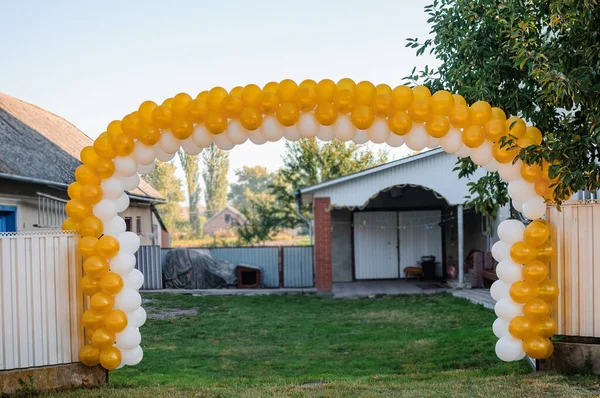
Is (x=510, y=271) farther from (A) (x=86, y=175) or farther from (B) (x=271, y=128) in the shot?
(A) (x=86, y=175)

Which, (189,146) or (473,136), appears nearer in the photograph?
(473,136)

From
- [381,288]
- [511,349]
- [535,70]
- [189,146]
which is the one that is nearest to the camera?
[535,70]

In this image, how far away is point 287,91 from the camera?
6.86m

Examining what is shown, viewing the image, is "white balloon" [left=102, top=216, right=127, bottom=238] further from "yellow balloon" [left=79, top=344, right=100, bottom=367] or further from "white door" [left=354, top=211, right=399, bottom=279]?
Answer: "white door" [left=354, top=211, right=399, bottom=279]

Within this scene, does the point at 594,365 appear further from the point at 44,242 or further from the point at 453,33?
the point at 44,242

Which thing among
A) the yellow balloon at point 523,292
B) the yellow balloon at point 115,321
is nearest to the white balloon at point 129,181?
the yellow balloon at point 115,321

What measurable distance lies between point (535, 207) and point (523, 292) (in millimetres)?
982

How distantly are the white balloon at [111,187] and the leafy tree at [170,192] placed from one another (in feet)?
102

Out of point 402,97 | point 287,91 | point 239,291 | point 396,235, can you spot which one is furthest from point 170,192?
point 402,97

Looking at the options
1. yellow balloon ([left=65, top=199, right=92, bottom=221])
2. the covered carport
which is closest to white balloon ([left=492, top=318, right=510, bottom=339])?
yellow balloon ([left=65, top=199, right=92, bottom=221])

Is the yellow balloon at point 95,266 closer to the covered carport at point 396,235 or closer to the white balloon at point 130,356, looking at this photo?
the white balloon at point 130,356

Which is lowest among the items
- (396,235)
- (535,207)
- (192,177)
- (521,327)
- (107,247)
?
(521,327)

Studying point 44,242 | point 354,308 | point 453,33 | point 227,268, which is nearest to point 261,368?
point 44,242

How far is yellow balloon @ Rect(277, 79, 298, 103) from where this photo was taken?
6.85 meters
